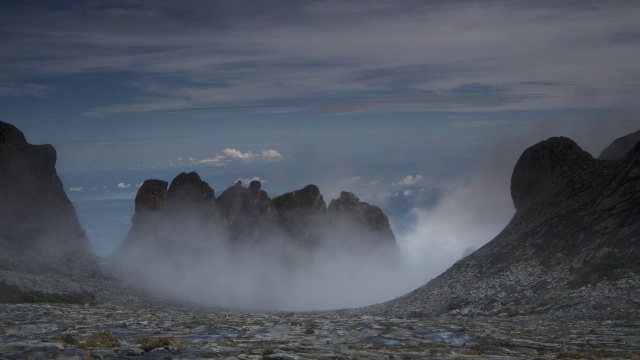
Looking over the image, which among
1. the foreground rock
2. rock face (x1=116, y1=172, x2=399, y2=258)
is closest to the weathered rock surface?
the foreground rock

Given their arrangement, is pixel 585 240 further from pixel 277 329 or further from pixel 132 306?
pixel 132 306

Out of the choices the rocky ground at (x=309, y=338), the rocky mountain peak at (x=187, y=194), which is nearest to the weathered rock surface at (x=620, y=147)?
the rocky ground at (x=309, y=338)

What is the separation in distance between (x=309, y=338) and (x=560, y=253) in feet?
164

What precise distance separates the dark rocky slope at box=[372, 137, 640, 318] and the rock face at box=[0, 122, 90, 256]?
9533cm

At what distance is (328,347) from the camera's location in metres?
39.6

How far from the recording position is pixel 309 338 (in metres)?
44.6

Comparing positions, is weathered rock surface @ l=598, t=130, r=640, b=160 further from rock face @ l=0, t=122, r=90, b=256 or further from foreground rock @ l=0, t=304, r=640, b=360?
rock face @ l=0, t=122, r=90, b=256

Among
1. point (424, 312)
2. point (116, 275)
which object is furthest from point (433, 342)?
point (116, 275)

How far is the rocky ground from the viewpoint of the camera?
34719mm

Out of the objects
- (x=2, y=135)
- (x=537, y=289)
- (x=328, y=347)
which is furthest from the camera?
(x=2, y=135)

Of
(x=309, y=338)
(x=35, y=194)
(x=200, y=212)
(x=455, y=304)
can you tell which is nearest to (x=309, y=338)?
(x=309, y=338)

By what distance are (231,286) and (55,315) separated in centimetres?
11012

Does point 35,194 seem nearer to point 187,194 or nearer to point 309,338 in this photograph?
point 187,194

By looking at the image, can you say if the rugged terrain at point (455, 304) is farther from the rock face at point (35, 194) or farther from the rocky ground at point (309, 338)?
the rock face at point (35, 194)
